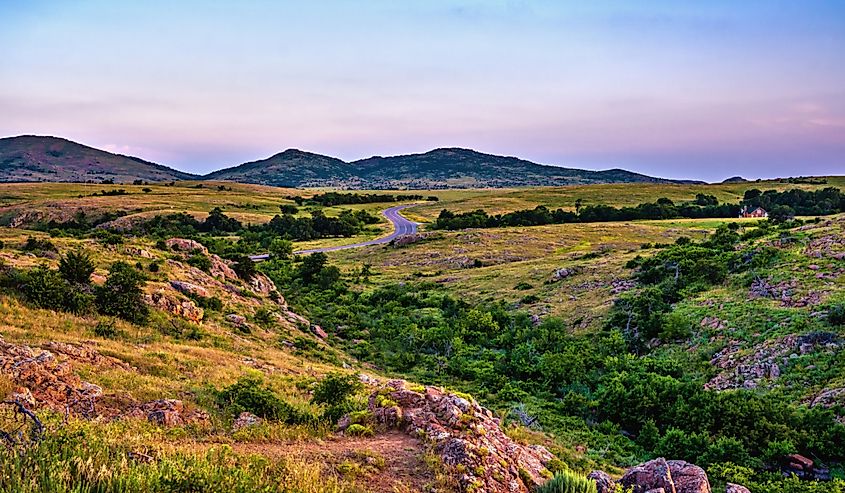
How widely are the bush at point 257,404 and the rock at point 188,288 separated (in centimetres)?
1373

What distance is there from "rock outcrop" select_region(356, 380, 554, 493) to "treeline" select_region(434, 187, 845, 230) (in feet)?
231

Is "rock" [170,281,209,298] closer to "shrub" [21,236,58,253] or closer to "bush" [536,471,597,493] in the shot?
"shrub" [21,236,58,253]

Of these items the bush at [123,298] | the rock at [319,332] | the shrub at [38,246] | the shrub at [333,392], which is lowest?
the rock at [319,332]

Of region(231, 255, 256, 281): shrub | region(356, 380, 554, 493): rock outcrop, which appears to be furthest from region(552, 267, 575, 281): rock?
region(356, 380, 554, 493): rock outcrop

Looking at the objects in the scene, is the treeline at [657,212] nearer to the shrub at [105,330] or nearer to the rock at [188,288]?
the rock at [188,288]

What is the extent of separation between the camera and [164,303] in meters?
20.4

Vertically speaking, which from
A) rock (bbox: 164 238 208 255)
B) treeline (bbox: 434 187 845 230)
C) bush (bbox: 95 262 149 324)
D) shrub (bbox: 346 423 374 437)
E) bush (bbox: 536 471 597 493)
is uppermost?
treeline (bbox: 434 187 845 230)

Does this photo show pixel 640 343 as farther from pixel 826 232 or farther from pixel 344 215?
pixel 344 215

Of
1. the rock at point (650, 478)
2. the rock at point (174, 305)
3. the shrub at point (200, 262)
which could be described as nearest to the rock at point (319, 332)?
the rock at point (174, 305)

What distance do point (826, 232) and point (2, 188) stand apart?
→ 155m

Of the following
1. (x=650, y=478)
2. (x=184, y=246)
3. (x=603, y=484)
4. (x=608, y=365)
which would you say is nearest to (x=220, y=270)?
(x=184, y=246)

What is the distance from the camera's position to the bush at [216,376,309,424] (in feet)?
33.9

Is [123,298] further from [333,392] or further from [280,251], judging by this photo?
[280,251]

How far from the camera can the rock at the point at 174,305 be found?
66.1ft
